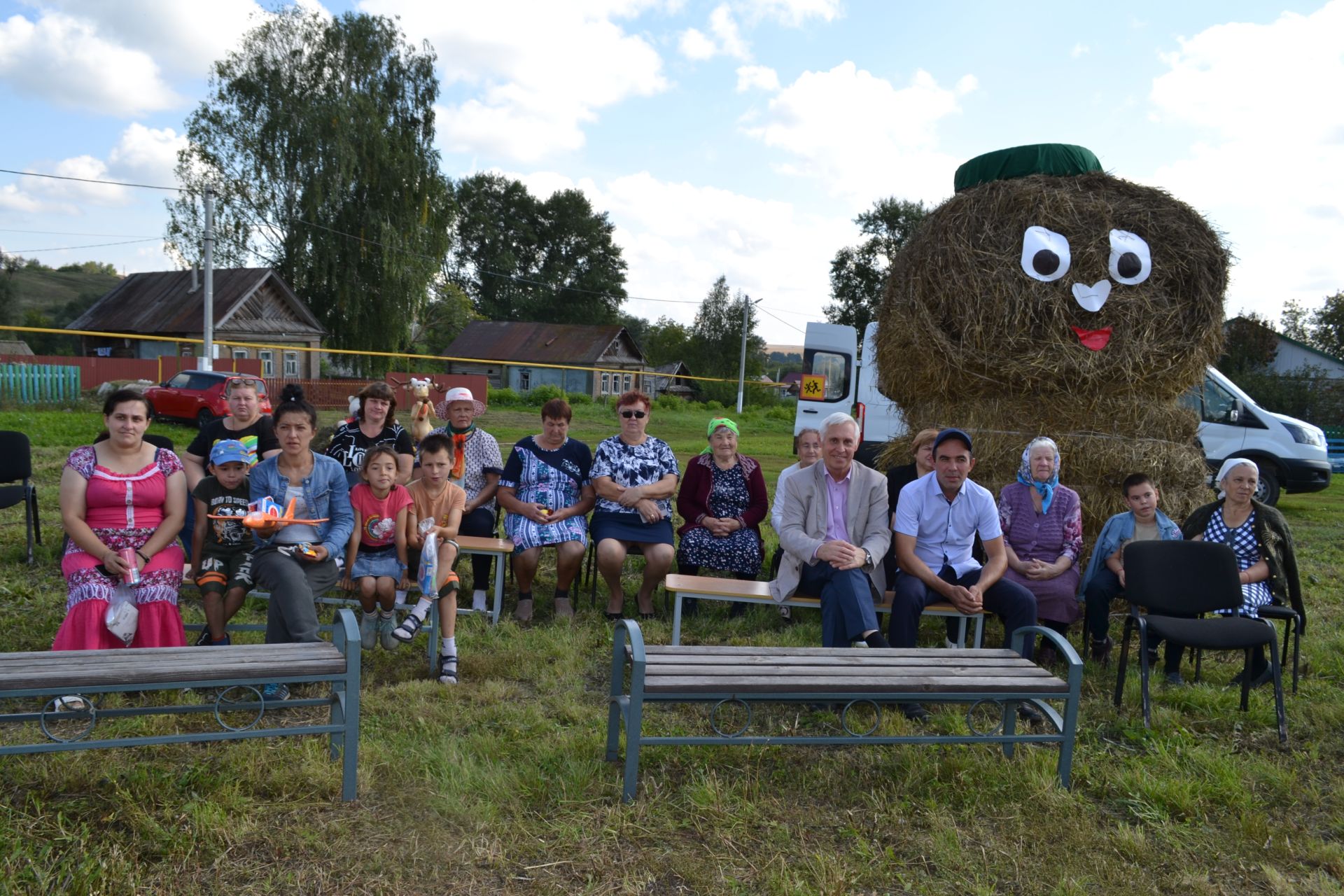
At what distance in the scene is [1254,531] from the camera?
4891 mm

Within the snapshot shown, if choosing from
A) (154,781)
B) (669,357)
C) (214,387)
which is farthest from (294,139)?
(669,357)

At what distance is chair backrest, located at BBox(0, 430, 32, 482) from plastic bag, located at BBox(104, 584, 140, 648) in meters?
3.57

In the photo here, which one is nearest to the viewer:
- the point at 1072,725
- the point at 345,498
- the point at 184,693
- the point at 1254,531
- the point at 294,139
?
the point at 1072,725

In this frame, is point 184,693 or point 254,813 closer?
point 254,813

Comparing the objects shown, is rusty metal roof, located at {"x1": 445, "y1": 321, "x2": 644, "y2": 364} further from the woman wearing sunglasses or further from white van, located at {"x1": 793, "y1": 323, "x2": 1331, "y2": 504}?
the woman wearing sunglasses

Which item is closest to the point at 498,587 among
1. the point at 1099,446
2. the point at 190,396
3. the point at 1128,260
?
the point at 1099,446

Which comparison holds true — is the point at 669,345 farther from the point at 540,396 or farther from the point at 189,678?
the point at 189,678

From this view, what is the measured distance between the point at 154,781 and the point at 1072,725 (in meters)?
3.21

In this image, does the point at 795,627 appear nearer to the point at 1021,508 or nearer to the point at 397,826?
the point at 1021,508

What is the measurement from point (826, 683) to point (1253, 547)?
307cm

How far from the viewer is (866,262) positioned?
A: 42.0 meters

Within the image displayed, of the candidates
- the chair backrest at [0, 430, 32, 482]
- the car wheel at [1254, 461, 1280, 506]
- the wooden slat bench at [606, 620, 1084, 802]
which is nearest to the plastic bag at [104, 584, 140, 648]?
the wooden slat bench at [606, 620, 1084, 802]

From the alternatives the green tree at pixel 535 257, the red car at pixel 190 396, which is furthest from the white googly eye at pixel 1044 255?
the green tree at pixel 535 257

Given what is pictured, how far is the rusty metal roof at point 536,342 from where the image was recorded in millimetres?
45781
